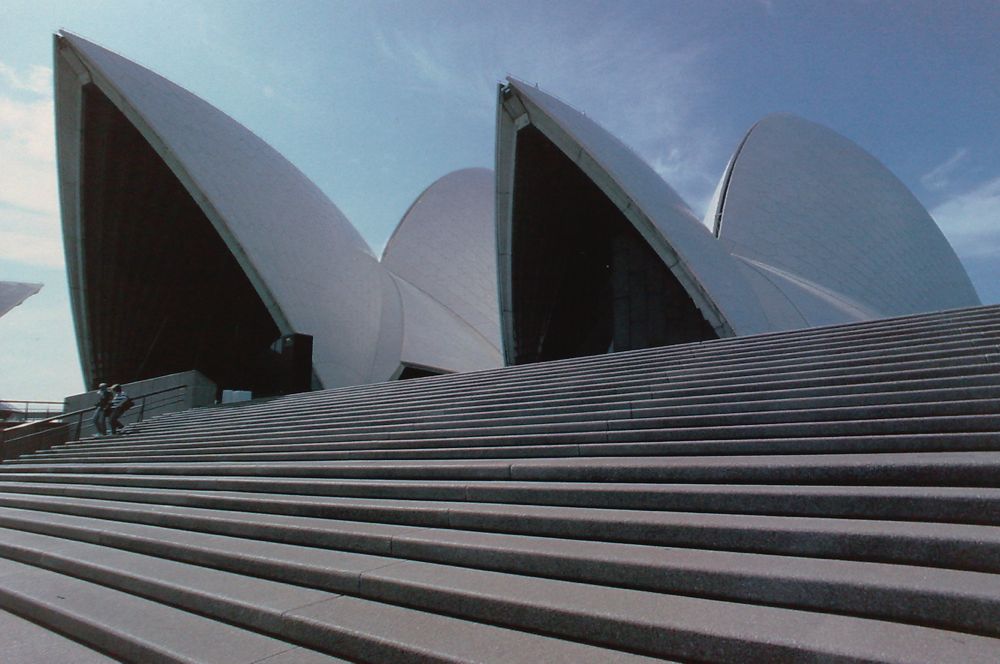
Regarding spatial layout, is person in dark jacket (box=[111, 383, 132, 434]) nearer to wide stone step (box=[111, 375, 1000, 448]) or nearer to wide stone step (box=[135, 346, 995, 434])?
wide stone step (box=[135, 346, 995, 434])

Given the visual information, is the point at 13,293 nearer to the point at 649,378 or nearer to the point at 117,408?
the point at 117,408

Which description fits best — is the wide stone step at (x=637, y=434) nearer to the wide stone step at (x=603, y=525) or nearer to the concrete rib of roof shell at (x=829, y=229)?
the wide stone step at (x=603, y=525)

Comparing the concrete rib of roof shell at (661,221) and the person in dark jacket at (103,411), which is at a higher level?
the concrete rib of roof shell at (661,221)

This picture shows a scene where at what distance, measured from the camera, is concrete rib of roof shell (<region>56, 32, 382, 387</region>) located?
15039mm

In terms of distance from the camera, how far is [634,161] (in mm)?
16172

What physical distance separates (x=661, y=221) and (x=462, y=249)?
38.1 ft

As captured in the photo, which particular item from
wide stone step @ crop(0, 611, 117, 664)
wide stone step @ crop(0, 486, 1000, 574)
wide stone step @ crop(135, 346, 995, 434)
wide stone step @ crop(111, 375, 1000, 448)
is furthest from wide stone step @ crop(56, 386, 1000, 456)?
wide stone step @ crop(0, 611, 117, 664)

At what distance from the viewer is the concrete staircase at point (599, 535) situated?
1851 mm

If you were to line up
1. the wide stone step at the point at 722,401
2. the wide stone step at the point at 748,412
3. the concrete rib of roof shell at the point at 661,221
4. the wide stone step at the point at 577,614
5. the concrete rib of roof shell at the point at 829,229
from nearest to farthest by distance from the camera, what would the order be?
1. the wide stone step at the point at 577,614
2. the wide stone step at the point at 748,412
3. the wide stone step at the point at 722,401
4. the concrete rib of roof shell at the point at 661,221
5. the concrete rib of roof shell at the point at 829,229

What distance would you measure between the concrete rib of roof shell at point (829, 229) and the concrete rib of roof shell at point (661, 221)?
2960 mm

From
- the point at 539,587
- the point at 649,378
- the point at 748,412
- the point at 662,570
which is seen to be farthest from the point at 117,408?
the point at 662,570

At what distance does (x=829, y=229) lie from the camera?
20.0 m

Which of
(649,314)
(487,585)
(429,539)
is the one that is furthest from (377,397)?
(649,314)

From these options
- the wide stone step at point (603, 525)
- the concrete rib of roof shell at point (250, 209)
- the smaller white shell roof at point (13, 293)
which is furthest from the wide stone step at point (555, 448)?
the smaller white shell roof at point (13, 293)
